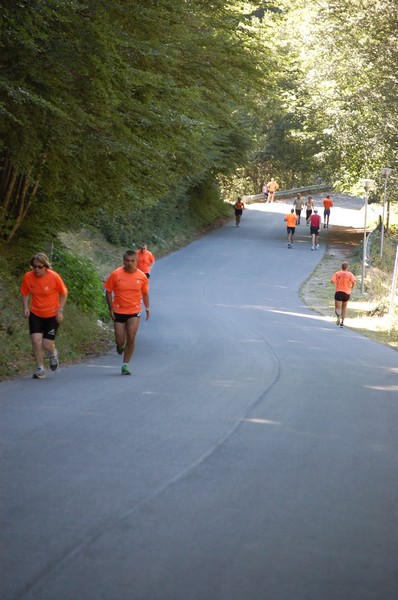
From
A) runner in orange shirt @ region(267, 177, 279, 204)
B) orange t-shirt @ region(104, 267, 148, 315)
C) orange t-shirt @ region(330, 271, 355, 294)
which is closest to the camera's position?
orange t-shirt @ region(104, 267, 148, 315)

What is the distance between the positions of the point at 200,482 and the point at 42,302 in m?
6.91

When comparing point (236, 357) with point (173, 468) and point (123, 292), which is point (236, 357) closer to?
point (123, 292)

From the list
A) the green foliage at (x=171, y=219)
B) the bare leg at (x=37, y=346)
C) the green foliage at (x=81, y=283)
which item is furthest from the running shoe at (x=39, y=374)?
the green foliage at (x=171, y=219)

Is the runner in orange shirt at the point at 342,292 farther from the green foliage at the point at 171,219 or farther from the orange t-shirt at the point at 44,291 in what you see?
the orange t-shirt at the point at 44,291

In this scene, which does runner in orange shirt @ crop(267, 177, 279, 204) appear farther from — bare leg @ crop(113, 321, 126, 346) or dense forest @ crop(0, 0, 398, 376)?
bare leg @ crop(113, 321, 126, 346)

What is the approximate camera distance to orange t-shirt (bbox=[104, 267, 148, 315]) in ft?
46.3

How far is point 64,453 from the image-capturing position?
26.3ft

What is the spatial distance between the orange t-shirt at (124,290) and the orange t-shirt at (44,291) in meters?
0.80

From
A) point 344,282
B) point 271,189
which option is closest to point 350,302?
point 344,282

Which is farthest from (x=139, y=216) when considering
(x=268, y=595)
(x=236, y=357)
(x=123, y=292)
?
(x=268, y=595)

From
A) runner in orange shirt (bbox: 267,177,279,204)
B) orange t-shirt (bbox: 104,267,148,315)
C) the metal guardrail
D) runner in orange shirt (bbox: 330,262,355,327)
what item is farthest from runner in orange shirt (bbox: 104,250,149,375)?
the metal guardrail

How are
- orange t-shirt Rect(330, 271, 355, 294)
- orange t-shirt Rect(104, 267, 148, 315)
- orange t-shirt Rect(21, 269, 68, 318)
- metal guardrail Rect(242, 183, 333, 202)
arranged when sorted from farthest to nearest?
metal guardrail Rect(242, 183, 333, 202)
orange t-shirt Rect(330, 271, 355, 294)
orange t-shirt Rect(104, 267, 148, 315)
orange t-shirt Rect(21, 269, 68, 318)

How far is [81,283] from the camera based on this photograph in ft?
70.5

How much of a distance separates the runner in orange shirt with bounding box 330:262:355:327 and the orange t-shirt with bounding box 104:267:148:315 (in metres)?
13.0
